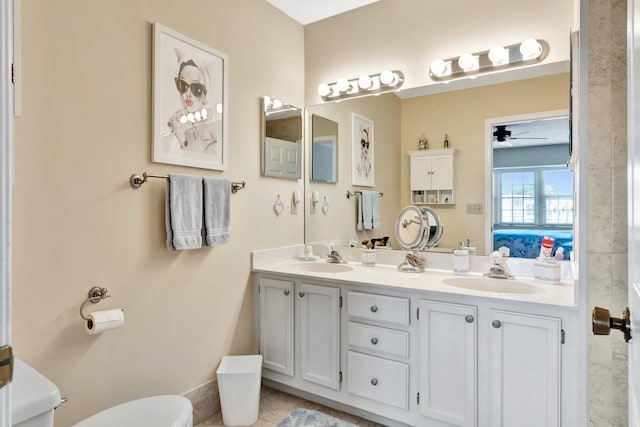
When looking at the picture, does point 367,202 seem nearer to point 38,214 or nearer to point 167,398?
point 167,398

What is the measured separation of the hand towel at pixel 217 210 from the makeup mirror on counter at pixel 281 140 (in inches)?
19.3

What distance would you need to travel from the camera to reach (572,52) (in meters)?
1.91

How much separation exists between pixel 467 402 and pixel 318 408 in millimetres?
930

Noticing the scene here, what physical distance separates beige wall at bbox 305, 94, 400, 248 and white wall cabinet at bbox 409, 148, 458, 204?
0.12 m

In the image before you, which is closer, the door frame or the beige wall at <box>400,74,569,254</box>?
the door frame

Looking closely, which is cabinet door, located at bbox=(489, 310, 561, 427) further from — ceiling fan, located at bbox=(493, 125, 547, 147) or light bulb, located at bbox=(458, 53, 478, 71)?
light bulb, located at bbox=(458, 53, 478, 71)

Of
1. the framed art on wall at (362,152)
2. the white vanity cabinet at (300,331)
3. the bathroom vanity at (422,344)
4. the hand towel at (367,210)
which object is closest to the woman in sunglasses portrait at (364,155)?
the framed art on wall at (362,152)

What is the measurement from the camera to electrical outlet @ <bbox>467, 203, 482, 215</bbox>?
228 centimetres

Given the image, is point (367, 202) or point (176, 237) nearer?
point (176, 237)

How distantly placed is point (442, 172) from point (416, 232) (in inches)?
17.0

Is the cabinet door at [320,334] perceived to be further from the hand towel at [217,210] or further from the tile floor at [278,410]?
the hand towel at [217,210]

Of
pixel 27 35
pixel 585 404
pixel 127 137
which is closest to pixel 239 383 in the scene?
pixel 127 137

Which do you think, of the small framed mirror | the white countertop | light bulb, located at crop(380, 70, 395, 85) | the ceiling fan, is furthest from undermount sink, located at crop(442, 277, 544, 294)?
light bulb, located at crop(380, 70, 395, 85)

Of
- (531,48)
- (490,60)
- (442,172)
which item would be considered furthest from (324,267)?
(531,48)
